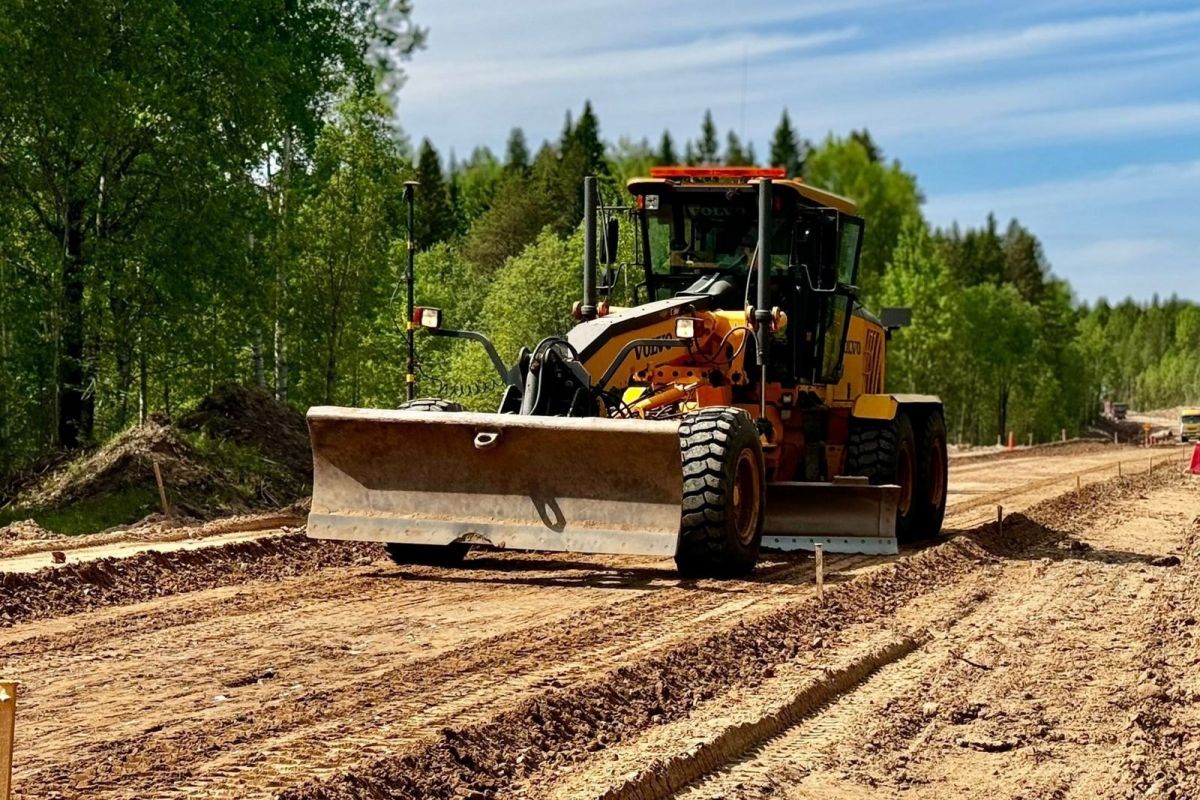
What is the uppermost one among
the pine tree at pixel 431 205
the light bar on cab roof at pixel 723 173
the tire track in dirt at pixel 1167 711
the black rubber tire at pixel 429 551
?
the pine tree at pixel 431 205

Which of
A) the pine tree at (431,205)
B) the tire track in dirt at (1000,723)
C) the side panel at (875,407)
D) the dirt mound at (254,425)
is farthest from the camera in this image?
the pine tree at (431,205)

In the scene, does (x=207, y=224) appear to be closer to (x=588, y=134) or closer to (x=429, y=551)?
(x=429, y=551)

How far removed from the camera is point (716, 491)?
1085 cm

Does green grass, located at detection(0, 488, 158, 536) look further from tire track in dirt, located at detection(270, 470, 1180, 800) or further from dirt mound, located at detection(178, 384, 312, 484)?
tire track in dirt, located at detection(270, 470, 1180, 800)

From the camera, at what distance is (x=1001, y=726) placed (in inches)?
277

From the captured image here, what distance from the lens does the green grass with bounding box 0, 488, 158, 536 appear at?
16750mm

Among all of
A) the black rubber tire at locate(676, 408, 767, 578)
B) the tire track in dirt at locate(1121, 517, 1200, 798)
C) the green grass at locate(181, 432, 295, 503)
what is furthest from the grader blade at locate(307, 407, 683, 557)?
the green grass at locate(181, 432, 295, 503)

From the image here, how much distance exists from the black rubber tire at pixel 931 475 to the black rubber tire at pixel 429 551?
5.43m

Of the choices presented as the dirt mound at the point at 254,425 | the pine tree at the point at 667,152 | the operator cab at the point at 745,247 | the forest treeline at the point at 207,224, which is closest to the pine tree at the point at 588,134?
the pine tree at the point at 667,152

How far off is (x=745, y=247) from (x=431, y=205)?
2144 inches

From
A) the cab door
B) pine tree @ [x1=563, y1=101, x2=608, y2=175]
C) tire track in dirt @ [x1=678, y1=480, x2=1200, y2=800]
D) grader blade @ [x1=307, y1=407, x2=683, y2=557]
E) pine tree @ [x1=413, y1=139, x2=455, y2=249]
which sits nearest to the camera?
tire track in dirt @ [x1=678, y1=480, x2=1200, y2=800]

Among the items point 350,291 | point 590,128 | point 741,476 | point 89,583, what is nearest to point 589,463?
point 741,476

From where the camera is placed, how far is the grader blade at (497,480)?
34.9ft

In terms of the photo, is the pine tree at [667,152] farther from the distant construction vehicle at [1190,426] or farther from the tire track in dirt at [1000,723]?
the tire track in dirt at [1000,723]
